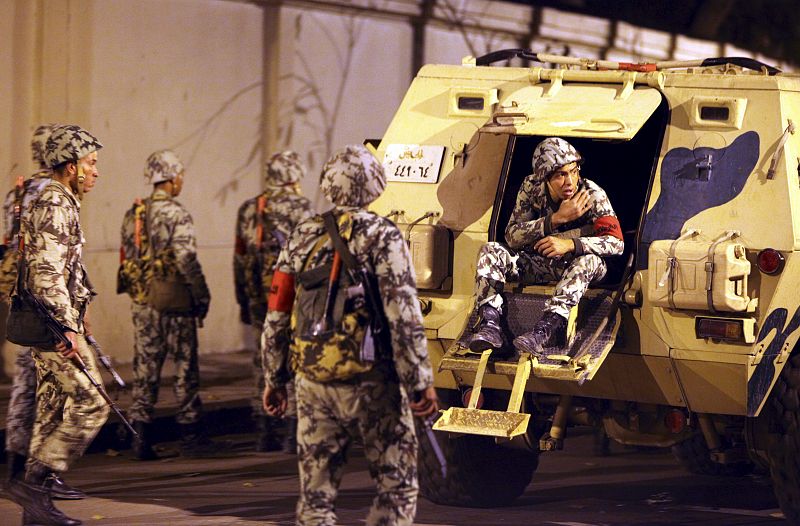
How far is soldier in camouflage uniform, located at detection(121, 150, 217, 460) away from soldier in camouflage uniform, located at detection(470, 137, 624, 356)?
99.9 inches

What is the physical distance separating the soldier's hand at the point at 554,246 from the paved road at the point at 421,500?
1327 millimetres

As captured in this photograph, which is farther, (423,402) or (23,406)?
(23,406)

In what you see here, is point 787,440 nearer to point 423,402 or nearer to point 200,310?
point 423,402

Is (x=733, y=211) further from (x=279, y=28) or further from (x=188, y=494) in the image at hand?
(x=279, y=28)

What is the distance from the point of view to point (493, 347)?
24.5 ft

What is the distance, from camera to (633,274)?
757cm

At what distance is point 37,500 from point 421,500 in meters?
2.08

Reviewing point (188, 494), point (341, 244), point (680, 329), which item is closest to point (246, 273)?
point (188, 494)

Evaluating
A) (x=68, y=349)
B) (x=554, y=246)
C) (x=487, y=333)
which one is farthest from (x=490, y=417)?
(x=68, y=349)

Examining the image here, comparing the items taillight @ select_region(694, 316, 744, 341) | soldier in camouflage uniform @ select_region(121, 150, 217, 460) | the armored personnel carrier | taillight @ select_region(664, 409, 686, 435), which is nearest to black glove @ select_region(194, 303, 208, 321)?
soldier in camouflage uniform @ select_region(121, 150, 217, 460)

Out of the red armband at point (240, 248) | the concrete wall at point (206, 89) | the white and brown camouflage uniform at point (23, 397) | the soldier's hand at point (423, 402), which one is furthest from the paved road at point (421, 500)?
the concrete wall at point (206, 89)

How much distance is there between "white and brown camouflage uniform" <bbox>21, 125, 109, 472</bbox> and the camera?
7250mm

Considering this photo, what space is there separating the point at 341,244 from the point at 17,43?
663cm

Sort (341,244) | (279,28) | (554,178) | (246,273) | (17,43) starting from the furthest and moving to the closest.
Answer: (279,28)
(17,43)
(246,273)
(554,178)
(341,244)
